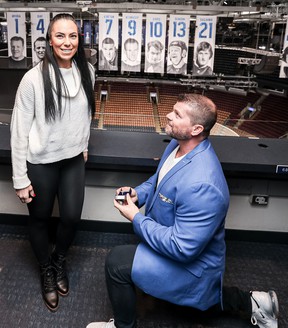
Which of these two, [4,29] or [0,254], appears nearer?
[0,254]

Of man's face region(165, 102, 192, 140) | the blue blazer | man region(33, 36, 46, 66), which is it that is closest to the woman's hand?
the blue blazer

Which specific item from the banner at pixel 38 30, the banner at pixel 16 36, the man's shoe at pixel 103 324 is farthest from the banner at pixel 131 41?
the man's shoe at pixel 103 324

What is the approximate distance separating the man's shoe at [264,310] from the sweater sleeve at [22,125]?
4.05ft

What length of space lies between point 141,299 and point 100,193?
850 millimetres

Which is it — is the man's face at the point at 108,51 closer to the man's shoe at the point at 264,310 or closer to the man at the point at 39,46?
the man at the point at 39,46

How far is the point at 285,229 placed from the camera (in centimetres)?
263

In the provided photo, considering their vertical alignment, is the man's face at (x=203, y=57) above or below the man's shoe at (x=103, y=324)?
above

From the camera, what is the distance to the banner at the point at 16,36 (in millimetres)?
2487

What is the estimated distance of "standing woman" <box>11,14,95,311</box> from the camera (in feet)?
5.40

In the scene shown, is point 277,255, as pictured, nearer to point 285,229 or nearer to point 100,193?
point 285,229

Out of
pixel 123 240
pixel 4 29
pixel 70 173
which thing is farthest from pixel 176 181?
pixel 4 29

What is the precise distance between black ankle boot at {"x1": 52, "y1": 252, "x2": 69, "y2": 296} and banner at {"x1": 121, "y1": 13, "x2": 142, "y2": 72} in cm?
131

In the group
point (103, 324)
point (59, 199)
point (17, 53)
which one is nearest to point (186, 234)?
point (103, 324)

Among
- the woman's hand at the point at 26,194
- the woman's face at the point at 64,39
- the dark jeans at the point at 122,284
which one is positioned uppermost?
the woman's face at the point at 64,39
